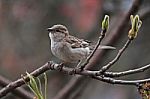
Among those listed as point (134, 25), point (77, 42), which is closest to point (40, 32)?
point (77, 42)

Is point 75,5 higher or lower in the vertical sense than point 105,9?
higher

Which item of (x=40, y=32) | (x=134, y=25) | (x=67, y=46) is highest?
(x=40, y=32)

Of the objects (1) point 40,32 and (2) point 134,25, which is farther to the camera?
(1) point 40,32

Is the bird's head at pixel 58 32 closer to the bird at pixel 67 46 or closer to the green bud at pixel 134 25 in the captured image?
the bird at pixel 67 46

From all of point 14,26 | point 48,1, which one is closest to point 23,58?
point 14,26

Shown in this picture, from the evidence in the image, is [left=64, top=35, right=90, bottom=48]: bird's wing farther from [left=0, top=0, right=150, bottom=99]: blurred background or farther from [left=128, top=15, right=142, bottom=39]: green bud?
[left=0, top=0, right=150, bottom=99]: blurred background

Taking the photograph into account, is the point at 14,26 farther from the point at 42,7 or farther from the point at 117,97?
the point at 117,97

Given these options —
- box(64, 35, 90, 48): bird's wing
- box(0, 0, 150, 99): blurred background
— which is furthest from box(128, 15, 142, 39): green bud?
box(0, 0, 150, 99): blurred background

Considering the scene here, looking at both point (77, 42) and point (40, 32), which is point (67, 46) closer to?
point (77, 42)
